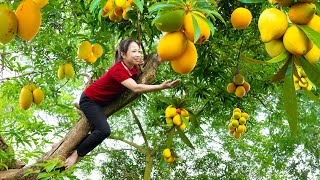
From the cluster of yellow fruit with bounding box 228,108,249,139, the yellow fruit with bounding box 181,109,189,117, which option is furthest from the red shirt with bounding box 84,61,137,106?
the cluster of yellow fruit with bounding box 228,108,249,139

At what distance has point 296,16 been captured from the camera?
2.99 feet

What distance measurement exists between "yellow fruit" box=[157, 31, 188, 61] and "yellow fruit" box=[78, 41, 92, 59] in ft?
7.60

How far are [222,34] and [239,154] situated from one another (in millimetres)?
5668

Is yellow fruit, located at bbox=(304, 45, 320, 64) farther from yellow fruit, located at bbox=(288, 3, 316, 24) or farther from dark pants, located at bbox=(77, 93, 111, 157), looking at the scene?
dark pants, located at bbox=(77, 93, 111, 157)

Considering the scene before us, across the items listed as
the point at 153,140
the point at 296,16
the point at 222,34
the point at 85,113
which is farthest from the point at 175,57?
the point at 153,140

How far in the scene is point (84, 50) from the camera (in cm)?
345

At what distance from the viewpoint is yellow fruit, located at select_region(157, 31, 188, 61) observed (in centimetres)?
120

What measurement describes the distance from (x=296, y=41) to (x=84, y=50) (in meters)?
2.74

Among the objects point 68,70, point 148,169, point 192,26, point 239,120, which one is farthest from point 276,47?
point 148,169

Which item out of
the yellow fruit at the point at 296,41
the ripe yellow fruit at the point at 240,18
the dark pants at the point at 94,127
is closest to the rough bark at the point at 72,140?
the dark pants at the point at 94,127

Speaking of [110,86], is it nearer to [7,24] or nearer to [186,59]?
[186,59]

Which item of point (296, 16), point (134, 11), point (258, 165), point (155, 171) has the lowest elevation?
point (296, 16)

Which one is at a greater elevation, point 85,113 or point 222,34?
point 222,34

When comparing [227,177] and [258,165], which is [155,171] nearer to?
[227,177]
